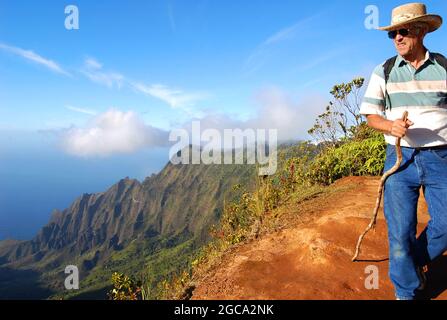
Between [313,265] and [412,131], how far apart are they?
2105 mm

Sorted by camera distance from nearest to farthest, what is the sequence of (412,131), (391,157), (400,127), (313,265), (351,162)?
(400,127) → (412,131) → (391,157) → (313,265) → (351,162)

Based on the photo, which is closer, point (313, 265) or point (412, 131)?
point (412, 131)

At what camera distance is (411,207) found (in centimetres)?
333

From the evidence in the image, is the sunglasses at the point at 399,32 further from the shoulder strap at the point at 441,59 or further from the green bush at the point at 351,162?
the green bush at the point at 351,162

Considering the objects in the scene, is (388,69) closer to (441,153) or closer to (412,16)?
(412,16)

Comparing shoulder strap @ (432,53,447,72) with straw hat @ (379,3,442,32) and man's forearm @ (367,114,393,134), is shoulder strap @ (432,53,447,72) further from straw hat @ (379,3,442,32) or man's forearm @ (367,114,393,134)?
man's forearm @ (367,114,393,134)

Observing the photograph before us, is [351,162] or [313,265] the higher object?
[351,162]

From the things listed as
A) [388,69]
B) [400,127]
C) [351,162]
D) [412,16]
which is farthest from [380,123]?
[351,162]

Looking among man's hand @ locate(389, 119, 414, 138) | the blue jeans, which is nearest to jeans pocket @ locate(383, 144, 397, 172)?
the blue jeans

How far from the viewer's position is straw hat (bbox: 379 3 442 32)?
125 inches

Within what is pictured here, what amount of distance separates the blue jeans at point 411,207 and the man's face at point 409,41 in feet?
3.09
